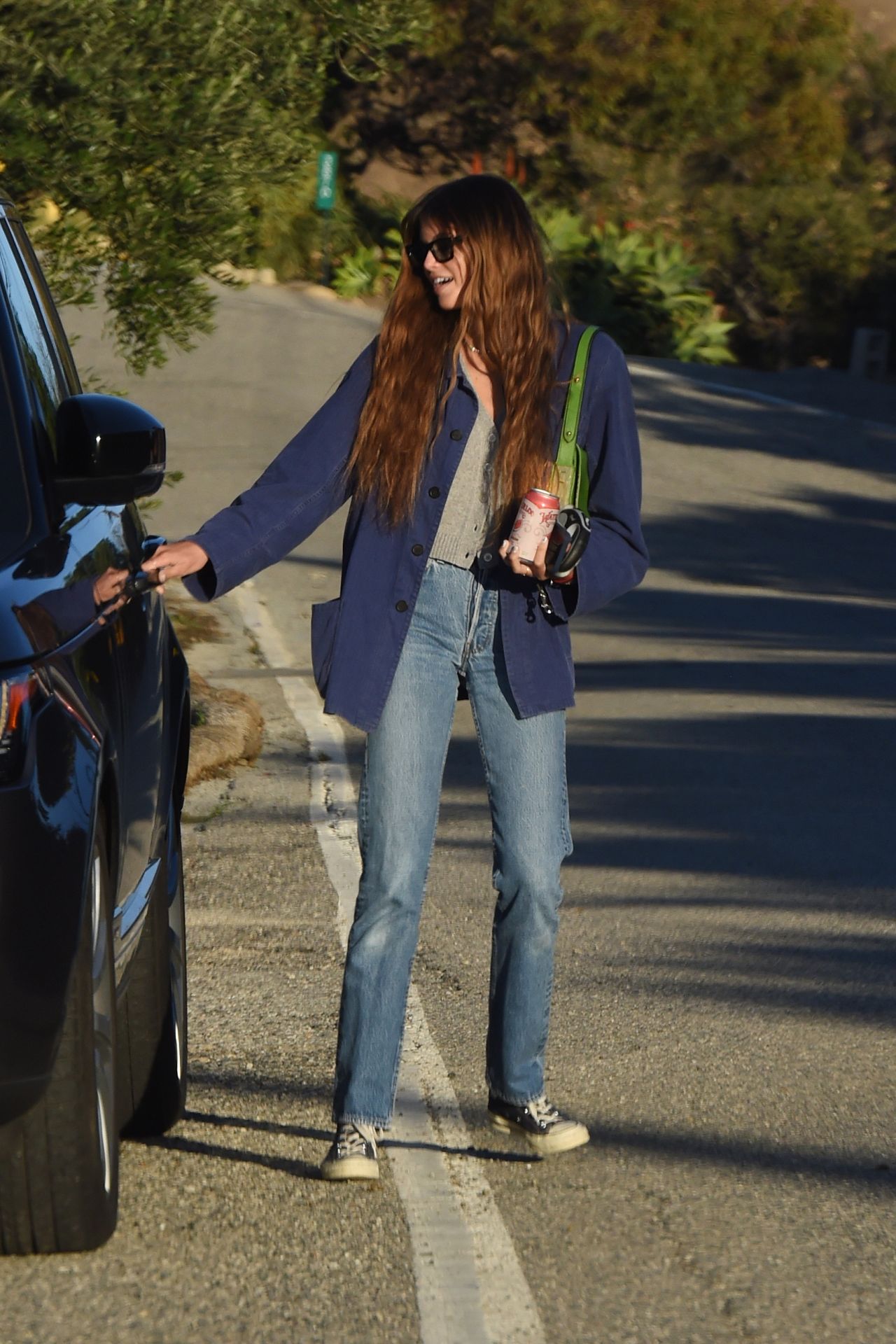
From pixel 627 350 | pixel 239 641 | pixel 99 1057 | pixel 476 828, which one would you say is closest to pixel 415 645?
pixel 99 1057

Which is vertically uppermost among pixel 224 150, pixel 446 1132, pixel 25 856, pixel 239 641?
pixel 224 150

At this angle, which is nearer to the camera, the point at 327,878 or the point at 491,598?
the point at 491,598

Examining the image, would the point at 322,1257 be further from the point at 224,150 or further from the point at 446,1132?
the point at 224,150

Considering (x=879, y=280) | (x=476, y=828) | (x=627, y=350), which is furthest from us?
(x=879, y=280)

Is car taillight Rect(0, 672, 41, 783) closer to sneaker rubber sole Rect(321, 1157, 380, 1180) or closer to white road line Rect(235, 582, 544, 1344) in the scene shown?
white road line Rect(235, 582, 544, 1344)

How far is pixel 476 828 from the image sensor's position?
813 cm

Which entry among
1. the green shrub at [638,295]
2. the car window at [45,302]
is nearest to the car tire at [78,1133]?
the car window at [45,302]

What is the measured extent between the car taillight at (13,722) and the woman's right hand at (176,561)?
68 centimetres

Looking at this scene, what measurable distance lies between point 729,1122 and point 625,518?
58.3 inches

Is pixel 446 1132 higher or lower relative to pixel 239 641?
higher

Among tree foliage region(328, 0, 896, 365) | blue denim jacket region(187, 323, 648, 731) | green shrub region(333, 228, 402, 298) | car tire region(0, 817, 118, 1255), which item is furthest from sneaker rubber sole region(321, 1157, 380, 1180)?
tree foliage region(328, 0, 896, 365)

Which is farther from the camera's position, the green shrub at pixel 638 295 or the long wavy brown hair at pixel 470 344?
the green shrub at pixel 638 295

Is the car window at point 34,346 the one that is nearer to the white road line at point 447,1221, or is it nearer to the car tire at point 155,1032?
the car tire at point 155,1032

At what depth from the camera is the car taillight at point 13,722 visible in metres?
3.31
